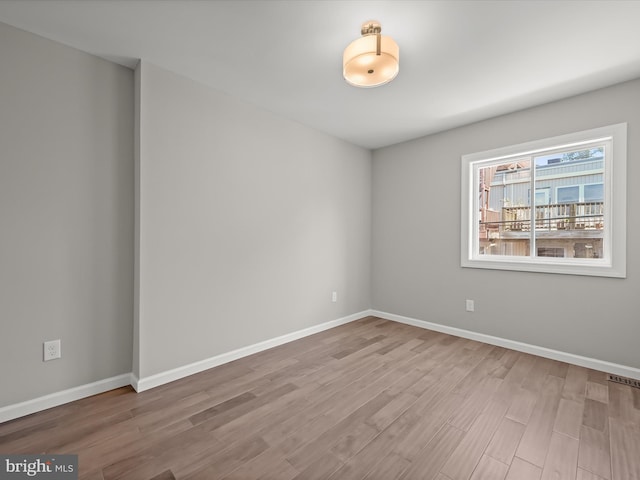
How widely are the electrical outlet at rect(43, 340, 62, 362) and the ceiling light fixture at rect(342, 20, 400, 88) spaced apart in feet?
9.00

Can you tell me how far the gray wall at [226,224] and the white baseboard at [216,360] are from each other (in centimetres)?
5

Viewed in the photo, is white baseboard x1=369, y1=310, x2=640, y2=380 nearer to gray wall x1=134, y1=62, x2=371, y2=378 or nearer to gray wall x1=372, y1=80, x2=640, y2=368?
gray wall x1=372, y1=80, x2=640, y2=368

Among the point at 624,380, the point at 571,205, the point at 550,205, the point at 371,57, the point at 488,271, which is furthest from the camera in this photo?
the point at 488,271

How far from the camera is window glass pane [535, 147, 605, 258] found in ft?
9.02

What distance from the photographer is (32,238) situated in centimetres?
194

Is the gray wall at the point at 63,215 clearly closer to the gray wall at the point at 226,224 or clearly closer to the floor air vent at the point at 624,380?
the gray wall at the point at 226,224

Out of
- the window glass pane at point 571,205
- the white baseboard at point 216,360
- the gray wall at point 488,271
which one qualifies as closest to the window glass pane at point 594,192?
the window glass pane at point 571,205

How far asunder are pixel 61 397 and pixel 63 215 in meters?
1.28

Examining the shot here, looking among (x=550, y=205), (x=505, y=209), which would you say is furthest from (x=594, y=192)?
(x=505, y=209)

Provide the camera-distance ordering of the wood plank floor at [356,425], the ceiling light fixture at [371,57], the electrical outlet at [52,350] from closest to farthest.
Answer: the wood plank floor at [356,425], the ceiling light fixture at [371,57], the electrical outlet at [52,350]

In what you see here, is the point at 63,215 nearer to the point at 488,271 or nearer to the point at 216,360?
the point at 216,360

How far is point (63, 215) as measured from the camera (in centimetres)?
205

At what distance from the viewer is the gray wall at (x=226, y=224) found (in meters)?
2.31

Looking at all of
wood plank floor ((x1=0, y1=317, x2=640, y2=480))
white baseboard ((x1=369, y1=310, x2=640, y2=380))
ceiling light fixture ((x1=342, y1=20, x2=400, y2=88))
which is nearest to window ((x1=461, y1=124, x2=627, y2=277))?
white baseboard ((x1=369, y1=310, x2=640, y2=380))
